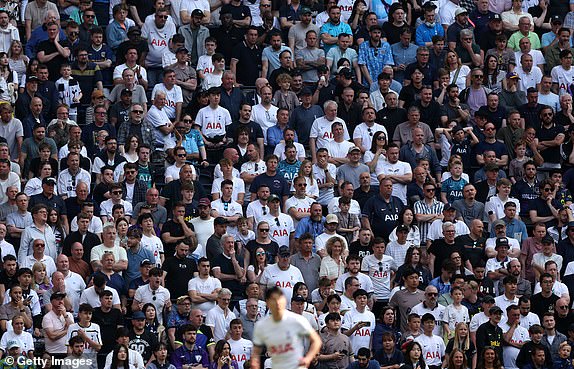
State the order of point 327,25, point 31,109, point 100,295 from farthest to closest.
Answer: point 327,25 < point 31,109 < point 100,295

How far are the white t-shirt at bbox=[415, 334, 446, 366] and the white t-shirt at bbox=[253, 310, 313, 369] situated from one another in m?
7.96

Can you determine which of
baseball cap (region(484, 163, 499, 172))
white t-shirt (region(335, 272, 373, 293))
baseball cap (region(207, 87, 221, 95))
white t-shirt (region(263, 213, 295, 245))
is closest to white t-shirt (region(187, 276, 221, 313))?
white t-shirt (region(263, 213, 295, 245))

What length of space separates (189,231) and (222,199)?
1121 millimetres

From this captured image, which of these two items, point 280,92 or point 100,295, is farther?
point 280,92

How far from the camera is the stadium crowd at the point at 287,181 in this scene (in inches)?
1011

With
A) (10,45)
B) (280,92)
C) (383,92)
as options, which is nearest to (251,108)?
(280,92)

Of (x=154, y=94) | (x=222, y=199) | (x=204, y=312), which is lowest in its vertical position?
(x=204, y=312)

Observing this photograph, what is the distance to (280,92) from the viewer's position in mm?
30672

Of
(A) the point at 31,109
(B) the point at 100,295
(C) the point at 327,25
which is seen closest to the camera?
(B) the point at 100,295

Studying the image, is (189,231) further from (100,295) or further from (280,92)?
(280,92)

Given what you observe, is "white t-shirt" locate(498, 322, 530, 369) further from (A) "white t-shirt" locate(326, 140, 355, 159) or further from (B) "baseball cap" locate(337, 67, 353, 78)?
(B) "baseball cap" locate(337, 67, 353, 78)

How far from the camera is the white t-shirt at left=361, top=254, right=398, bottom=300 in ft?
88.9

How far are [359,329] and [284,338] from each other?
8.03 m

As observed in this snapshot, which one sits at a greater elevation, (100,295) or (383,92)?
(383,92)
